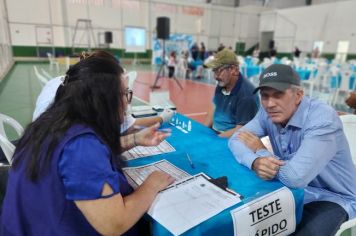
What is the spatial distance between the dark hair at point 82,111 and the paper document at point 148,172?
27 centimetres

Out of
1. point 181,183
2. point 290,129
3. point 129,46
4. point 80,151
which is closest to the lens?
point 80,151

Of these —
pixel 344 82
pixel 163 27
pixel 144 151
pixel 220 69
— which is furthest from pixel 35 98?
pixel 344 82


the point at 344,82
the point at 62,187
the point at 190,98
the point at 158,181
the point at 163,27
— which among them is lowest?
the point at 190,98

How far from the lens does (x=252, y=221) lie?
38.5 inches

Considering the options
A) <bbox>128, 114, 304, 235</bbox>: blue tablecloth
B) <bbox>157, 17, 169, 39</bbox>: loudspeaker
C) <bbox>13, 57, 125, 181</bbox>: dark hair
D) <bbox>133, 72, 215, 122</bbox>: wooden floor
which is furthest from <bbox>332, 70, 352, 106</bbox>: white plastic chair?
<bbox>13, 57, 125, 181</bbox>: dark hair

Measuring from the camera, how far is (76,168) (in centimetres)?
75

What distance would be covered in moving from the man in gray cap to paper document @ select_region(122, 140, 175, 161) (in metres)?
0.39

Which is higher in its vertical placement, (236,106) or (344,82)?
(236,106)

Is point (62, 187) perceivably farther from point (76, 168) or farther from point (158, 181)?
point (158, 181)

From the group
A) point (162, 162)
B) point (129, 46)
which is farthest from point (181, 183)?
point (129, 46)

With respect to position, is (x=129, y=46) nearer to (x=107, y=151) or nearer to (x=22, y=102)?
(x=22, y=102)

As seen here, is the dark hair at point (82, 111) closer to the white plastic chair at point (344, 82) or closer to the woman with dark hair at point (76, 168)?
the woman with dark hair at point (76, 168)

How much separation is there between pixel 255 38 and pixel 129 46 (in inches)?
421

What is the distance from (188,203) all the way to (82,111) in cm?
50
